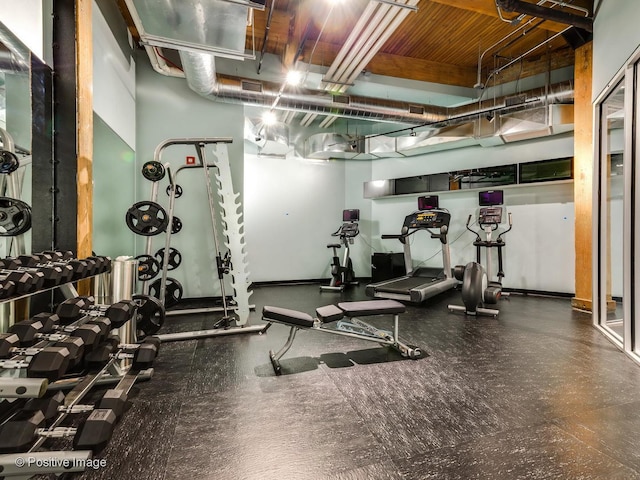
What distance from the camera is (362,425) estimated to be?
1895 mm

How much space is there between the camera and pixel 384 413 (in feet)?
6.61

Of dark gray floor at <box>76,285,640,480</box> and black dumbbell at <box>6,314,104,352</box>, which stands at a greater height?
black dumbbell at <box>6,314,104,352</box>

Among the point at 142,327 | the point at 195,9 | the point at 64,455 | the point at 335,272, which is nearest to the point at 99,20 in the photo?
the point at 195,9

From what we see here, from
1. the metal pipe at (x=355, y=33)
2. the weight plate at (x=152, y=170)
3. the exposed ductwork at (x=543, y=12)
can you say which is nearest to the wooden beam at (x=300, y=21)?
the metal pipe at (x=355, y=33)

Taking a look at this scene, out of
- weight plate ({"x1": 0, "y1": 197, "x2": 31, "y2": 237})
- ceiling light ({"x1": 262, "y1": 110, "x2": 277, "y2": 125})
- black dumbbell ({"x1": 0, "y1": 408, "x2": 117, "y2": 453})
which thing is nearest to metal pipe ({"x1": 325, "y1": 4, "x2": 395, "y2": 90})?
ceiling light ({"x1": 262, "y1": 110, "x2": 277, "y2": 125})

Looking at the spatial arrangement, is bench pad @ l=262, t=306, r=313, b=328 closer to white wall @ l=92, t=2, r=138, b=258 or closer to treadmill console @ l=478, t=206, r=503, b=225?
white wall @ l=92, t=2, r=138, b=258

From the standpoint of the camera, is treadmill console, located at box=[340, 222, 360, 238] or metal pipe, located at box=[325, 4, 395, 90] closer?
metal pipe, located at box=[325, 4, 395, 90]

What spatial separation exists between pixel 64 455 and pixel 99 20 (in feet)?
13.5

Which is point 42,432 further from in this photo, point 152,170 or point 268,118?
point 268,118

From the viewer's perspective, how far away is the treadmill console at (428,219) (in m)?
5.59

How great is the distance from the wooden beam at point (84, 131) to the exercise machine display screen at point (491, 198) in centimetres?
596

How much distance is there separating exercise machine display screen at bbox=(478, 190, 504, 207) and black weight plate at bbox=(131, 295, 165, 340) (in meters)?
5.59

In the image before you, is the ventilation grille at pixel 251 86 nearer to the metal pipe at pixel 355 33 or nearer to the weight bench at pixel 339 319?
the metal pipe at pixel 355 33

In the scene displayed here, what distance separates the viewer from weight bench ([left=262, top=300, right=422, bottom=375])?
9.01 feet
